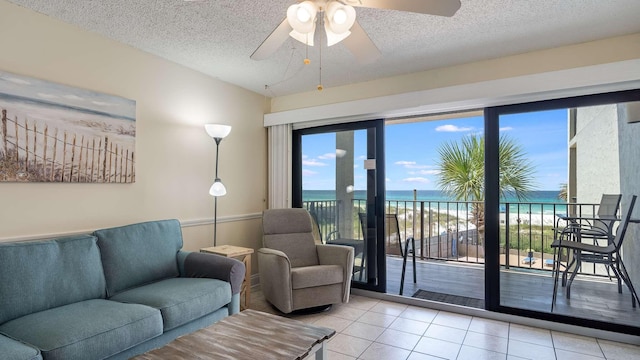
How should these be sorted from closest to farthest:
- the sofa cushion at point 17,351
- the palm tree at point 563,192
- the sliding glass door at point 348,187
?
1. the sofa cushion at point 17,351
2. the palm tree at point 563,192
3. the sliding glass door at point 348,187

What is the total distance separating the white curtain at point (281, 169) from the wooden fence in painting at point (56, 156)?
1762 mm

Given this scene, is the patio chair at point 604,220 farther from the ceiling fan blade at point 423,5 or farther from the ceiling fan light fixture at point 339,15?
the ceiling fan light fixture at point 339,15

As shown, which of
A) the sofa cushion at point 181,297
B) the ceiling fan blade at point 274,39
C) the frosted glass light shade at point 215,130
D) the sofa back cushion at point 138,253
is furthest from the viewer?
the frosted glass light shade at point 215,130

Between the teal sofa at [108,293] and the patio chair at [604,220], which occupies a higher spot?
the patio chair at [604,220]

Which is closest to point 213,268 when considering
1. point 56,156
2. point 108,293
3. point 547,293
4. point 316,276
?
point 108,293

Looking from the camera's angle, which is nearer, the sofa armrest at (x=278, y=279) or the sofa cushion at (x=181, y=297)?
the sofa cushion at (x=181, y=297)

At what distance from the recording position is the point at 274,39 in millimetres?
1944

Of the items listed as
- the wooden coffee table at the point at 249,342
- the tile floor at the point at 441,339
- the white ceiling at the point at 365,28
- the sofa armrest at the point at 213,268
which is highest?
the white ceiling at the point at 365,28

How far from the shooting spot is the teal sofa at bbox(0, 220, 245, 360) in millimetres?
1718

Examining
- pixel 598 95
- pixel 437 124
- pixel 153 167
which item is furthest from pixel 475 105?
pixel 437 124

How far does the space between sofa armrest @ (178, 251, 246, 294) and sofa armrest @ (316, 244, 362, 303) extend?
1.08 metres

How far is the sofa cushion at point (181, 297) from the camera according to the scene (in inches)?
85.4

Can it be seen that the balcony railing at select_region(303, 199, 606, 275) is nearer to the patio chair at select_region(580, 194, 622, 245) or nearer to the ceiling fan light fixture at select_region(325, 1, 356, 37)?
the patio chair at select_region(580, 194, 622, 245)

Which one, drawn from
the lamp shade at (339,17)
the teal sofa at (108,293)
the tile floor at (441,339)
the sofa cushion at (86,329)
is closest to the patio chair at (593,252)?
the tile floor at (441,339)
